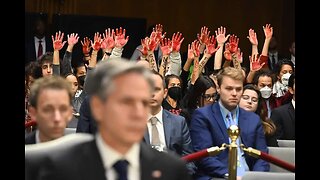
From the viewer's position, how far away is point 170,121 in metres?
4.20

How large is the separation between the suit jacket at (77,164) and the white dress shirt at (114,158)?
11 millimetres

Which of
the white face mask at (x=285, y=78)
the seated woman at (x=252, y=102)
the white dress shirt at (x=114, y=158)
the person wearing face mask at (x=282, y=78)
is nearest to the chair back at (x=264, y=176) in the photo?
the seated woman at (x=252, y=102)

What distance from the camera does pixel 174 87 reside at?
5.72 metres

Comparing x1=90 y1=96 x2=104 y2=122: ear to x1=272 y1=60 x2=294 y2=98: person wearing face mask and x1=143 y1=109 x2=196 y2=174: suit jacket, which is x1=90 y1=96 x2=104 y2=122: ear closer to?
x1=143 y1=109 x2=196 y2=174: suit jacket

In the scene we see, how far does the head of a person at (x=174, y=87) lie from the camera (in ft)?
18.7

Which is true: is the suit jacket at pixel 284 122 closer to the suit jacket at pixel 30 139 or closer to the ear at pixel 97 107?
the suit jacket at pixel 30 139

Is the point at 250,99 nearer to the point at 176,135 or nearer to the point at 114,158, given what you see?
the point at 176,135

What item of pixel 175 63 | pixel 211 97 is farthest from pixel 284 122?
pixel 175 63

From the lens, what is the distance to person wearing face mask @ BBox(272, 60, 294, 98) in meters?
6.58

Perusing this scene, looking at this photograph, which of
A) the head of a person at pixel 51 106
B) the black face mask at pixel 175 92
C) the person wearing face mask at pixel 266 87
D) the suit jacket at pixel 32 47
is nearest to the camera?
the head of a person at pixel 51 106
